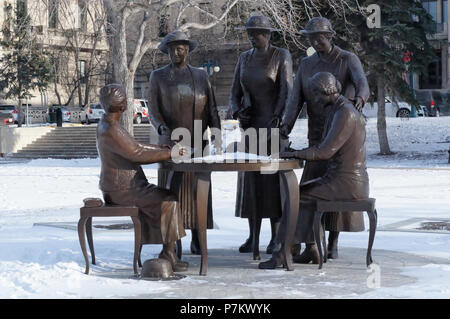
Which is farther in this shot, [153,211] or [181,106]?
[181,106]

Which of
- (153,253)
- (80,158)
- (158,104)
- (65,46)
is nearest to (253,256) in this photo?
(153,253)

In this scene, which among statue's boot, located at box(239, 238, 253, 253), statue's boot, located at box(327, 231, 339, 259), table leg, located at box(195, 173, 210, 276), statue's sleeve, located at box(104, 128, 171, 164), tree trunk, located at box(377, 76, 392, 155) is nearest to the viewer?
statue's sleeve, located at box(104, 128, 171, 164)

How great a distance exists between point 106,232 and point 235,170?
3764 millimetres

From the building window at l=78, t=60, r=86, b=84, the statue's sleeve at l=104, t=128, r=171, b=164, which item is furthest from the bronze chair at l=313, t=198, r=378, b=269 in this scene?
the building window at l=78, t=60, r=86, b=84

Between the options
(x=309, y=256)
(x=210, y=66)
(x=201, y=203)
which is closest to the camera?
(x=201, y=203)

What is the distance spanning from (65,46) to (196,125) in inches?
1525

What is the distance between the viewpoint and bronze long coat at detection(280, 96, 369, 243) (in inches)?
317

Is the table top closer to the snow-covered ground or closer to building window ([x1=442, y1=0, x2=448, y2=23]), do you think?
the snow-covered ground

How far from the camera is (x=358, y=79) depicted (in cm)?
873

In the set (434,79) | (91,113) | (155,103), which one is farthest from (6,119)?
(155,103)

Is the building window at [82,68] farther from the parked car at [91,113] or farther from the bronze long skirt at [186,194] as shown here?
the bronze long skirt at [186,194]

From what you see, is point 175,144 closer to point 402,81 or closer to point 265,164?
point 265,164

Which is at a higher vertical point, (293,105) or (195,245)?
(293,105)

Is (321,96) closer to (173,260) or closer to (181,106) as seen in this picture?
(181,106)
